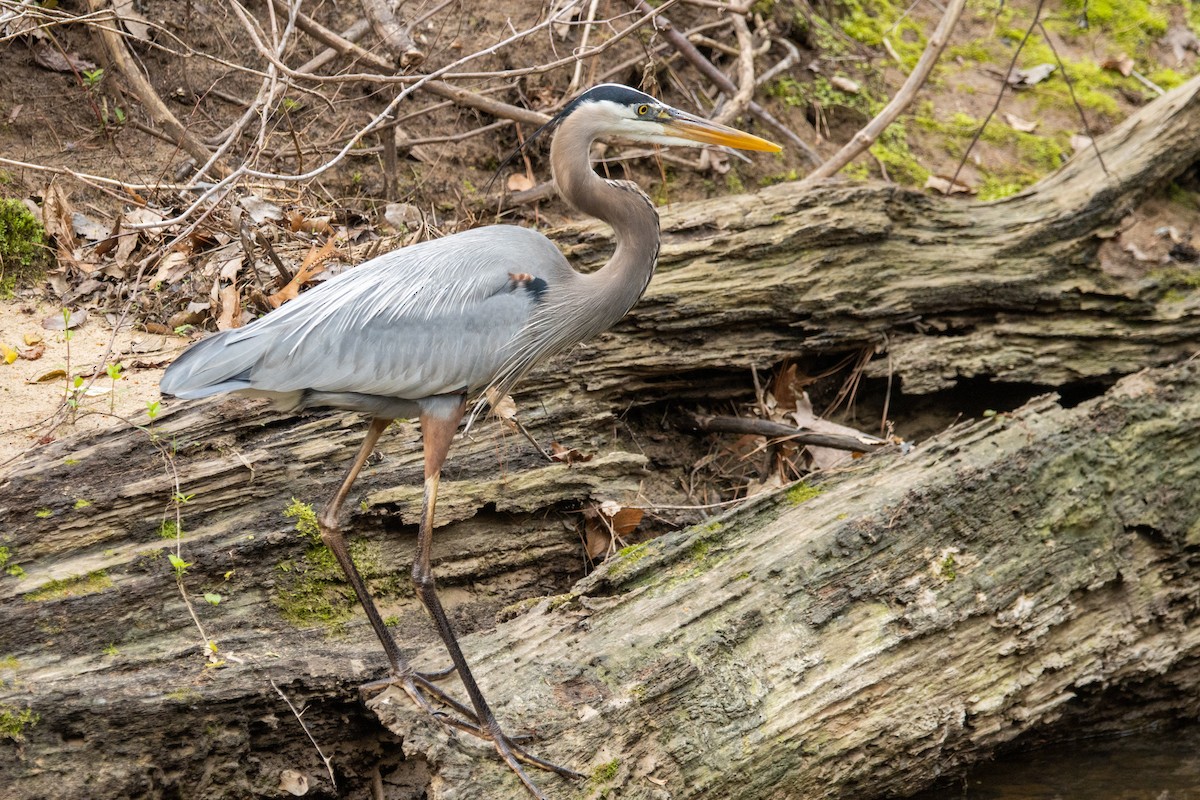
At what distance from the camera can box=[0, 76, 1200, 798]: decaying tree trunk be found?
3.76m

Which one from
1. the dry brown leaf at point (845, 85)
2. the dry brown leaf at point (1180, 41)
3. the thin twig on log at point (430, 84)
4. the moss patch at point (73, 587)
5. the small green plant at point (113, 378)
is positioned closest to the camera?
the moss patch at point (73, 587)

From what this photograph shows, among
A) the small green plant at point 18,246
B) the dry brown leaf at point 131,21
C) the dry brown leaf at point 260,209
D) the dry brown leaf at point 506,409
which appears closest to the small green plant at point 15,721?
the dry brown leaf at point 506,409

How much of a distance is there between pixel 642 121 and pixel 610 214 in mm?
419

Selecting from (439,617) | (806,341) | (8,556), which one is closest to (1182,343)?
(806,341)

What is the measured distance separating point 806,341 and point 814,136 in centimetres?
309

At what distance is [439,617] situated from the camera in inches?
154

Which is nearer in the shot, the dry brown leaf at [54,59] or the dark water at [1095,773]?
the dark water at [1095,773]

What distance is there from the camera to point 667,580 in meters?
4.23

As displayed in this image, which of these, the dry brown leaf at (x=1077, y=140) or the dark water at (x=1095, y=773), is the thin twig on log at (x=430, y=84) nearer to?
the dark water at (x=1095, y=773)

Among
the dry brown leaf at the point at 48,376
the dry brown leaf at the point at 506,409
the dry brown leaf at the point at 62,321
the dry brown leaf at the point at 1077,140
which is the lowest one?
the dry brown leaf at the point at 506,409

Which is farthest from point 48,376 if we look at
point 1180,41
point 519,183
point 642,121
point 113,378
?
point 1180,41

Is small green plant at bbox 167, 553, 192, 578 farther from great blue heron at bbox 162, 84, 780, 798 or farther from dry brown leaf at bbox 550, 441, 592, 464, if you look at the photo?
Result: dry brown leaf at bbox 550, 441, 592, 464

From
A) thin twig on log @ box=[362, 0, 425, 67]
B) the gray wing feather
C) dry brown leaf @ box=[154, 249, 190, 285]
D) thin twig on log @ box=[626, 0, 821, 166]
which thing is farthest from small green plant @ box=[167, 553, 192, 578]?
thin twig on log @ box=[626, 0, 821, 166]

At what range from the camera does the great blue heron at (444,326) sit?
3.95 meters
